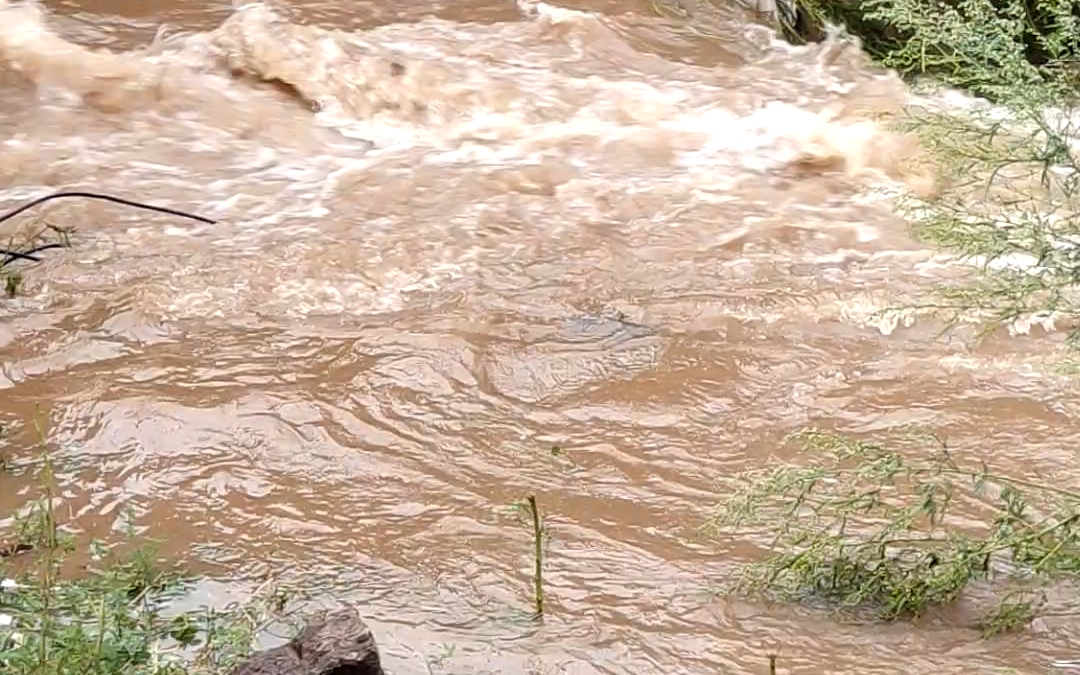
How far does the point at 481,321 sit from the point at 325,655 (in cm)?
254

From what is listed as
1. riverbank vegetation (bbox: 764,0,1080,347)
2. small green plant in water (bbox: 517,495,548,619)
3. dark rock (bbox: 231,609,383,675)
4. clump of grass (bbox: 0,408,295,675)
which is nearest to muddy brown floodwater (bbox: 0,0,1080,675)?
small green plant in water (bbox: 517,495,548,619)

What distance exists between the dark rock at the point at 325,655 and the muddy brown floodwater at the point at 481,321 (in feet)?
1.45

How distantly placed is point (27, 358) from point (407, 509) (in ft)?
5.32

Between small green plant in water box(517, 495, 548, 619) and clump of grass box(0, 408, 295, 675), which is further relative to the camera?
small green plant in water box(517, 495, 548, 619)

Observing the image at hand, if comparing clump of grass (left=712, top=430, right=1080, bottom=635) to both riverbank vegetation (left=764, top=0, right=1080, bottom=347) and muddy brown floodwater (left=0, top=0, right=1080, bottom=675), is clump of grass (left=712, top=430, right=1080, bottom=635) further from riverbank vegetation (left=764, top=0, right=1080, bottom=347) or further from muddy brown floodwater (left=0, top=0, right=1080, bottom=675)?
riverbank vegetation (left=764, top=0, right=1080, bottom=347)

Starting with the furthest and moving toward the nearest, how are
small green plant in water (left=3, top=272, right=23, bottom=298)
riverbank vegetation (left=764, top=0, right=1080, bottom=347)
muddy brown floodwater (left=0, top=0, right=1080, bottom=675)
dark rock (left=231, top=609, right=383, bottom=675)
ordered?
small green plant in water (left=3, top=272, right=23, bottom=298) < muddy brown floodwater (left=0, top=0, right=1080, bottom=675) < riverbank vegetation (left=764, top=0, right=1080, bottom=347) < dark rock (left=231, top=609, right=383, bottom=675)

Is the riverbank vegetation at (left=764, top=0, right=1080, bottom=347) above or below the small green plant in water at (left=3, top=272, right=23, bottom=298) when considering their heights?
above

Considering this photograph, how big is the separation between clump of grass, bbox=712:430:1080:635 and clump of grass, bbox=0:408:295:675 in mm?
1246

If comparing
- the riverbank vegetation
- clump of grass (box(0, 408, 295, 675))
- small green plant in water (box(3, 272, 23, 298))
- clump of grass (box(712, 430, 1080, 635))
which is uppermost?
the riverbank vegetation

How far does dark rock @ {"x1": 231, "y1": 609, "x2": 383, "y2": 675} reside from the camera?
290cm

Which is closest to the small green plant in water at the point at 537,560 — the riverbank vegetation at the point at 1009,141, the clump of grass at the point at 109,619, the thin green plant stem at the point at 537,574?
the thin green plant stem at the point at 537,574

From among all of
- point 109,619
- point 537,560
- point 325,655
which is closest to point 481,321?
point 537,560

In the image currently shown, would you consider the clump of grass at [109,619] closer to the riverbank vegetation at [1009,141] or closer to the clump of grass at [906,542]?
the clump of grass at [906,542]

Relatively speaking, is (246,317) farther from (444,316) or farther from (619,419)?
(619,419)
